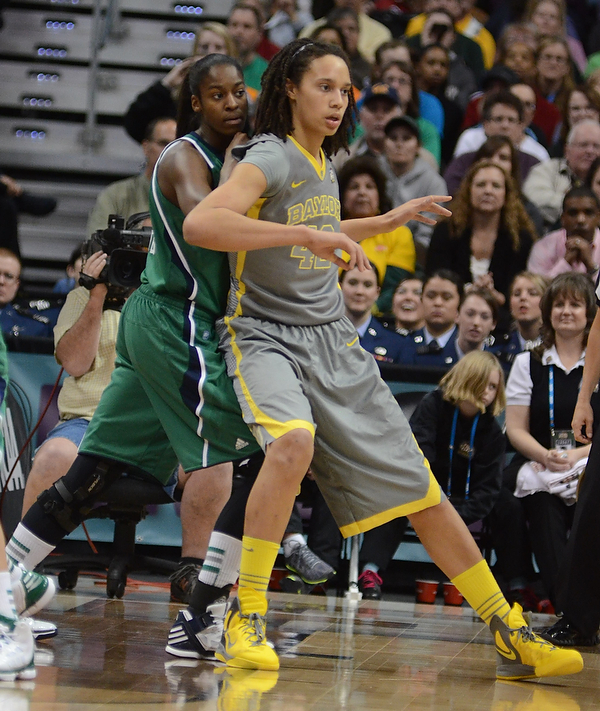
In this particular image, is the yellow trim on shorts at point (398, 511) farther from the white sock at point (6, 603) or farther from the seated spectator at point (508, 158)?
the seated spectator at point (508, 158)

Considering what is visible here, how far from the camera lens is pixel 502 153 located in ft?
23.9

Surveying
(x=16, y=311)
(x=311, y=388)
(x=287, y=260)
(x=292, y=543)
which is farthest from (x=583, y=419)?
(x=16, y=311)

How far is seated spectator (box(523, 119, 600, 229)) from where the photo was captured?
25.2 feet

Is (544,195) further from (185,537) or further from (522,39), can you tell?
(185,537)

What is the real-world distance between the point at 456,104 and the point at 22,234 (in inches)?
143

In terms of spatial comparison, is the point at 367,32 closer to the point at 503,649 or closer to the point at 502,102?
the point at 502,102

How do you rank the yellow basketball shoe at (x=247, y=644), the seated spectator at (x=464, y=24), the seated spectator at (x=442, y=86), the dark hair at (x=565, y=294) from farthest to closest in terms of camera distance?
A: the seated spectator at (x=464, y=24)
the seated spectator at (x=442, y=86)
the dark hair at (x=565, y=294)
the yellow basketball shoe at (x=247, y=644)

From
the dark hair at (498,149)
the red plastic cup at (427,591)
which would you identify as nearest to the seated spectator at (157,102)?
the dark hair at (498,149)

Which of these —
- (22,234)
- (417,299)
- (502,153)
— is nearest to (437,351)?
(417,299)

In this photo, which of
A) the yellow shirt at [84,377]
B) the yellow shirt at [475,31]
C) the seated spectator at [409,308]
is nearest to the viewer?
the yellow shirt at [84,377]

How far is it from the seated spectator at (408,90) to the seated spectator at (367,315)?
88.4 inches

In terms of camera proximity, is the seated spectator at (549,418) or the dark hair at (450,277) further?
the dark hair at (450,277)

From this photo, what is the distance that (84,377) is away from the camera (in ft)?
15.8

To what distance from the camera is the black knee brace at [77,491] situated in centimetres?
353
